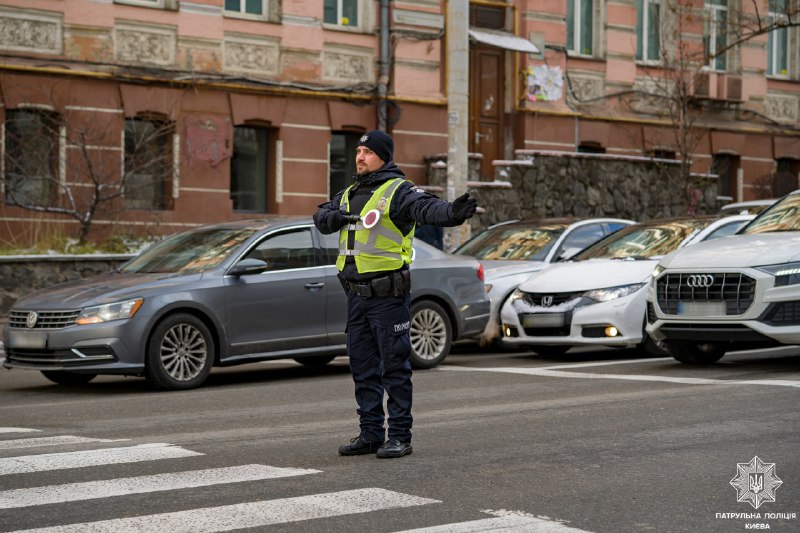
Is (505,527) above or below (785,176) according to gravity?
below

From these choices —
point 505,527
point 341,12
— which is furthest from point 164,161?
point 505,527

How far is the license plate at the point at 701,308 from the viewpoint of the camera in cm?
1200

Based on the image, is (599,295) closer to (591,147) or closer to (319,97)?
(319,97)

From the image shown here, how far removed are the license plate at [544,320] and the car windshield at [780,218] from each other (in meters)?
2.15

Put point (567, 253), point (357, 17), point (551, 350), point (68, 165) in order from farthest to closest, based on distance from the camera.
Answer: point (357, 17) < point (68, 165) < point (567, 253) < point (551, 350)

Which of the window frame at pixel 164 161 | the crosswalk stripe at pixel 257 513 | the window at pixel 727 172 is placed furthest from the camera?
the window at pixel 727 172

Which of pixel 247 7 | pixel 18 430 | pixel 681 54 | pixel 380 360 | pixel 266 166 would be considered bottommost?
pixel 18 430

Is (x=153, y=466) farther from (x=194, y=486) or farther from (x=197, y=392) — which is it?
A: (x=197, y=392)

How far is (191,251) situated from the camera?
13203 millimetres

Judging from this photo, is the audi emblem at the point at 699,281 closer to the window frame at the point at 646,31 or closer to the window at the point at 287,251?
the window at the point at 287,251

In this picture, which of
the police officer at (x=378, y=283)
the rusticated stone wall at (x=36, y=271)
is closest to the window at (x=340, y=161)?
the rusticated stone wall at (x=36, y=271)

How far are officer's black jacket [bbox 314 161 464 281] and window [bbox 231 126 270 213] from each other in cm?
1701

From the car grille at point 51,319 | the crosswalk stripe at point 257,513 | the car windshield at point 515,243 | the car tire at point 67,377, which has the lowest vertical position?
the car tire at point 67,377

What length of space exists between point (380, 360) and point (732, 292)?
4.90m
